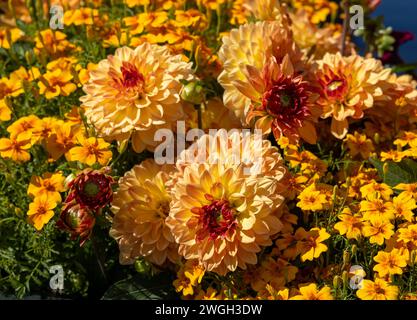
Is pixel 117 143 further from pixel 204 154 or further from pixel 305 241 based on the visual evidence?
pixel 305 241

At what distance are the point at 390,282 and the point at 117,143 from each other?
0.55 m

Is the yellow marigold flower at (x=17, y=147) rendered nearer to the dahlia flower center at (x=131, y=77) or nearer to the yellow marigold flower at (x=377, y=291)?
the dahlia flower center at (x=131, y=77)

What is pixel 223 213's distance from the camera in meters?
1.13

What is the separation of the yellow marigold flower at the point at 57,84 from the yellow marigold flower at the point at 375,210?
61 centimetres

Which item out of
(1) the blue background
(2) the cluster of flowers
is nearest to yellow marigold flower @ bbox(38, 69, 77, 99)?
(2) the cluster of flowers

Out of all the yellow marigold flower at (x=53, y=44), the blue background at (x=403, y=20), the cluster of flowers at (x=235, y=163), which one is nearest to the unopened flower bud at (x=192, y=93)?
the cluster of flowers at (x=235, y=163)

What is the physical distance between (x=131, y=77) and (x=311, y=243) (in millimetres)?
420

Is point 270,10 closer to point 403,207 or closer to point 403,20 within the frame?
point 403,207

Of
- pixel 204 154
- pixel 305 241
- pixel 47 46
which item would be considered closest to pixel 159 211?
pixel 204 154

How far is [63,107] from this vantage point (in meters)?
1.47

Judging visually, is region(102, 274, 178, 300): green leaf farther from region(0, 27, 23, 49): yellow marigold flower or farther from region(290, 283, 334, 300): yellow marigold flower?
region(0, 27, 23, 49): yellow marigold flower

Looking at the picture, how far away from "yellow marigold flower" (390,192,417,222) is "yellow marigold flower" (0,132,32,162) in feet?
2.09

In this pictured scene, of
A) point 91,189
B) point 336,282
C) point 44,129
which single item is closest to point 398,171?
point 336,282

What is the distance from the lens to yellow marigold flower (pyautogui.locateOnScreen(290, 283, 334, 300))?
3.56ft
